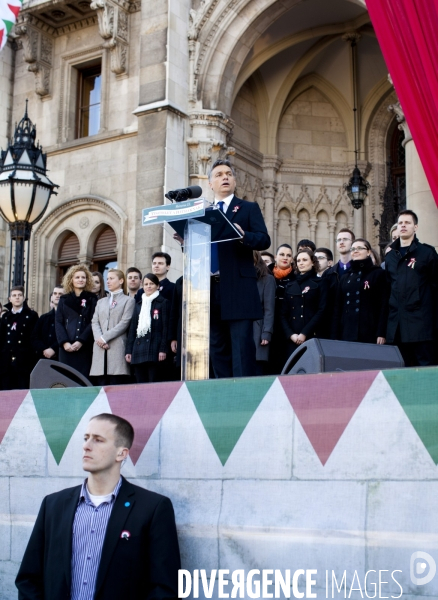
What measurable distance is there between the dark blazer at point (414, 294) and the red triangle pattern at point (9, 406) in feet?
10.7

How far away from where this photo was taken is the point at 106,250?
15023 millimetres

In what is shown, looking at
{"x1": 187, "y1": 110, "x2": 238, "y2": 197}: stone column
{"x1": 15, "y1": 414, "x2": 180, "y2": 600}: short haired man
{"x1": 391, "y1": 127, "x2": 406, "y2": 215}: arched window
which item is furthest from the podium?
{"x1": 391, "y1": 127, "x2": 406, "y2": 215}: arched window

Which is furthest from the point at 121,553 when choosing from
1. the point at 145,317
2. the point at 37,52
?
the point at 37,52

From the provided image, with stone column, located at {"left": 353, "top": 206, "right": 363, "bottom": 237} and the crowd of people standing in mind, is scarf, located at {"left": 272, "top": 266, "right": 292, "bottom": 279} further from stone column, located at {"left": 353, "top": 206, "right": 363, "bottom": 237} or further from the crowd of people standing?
stone column, located at {"left": 353, "top": 206, "right": 363, "bottom": 237}

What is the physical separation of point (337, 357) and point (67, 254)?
37.8ft

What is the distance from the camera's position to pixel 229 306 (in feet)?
18.3

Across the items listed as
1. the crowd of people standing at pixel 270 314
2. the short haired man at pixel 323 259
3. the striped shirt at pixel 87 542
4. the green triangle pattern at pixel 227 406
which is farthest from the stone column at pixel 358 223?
the striped shirt at pixel 87 542

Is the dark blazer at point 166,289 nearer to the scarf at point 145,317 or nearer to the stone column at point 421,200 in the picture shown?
the scarf at point 145,317

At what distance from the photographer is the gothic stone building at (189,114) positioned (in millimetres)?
13844

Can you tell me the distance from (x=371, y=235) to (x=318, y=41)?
3.82 metres

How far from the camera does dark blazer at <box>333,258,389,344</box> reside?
7094 millimetres

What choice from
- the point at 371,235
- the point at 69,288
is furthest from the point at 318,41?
the point at 69,288

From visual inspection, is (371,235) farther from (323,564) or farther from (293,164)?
(323,564)

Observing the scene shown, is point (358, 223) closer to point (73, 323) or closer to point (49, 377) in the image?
point (73, 323)
